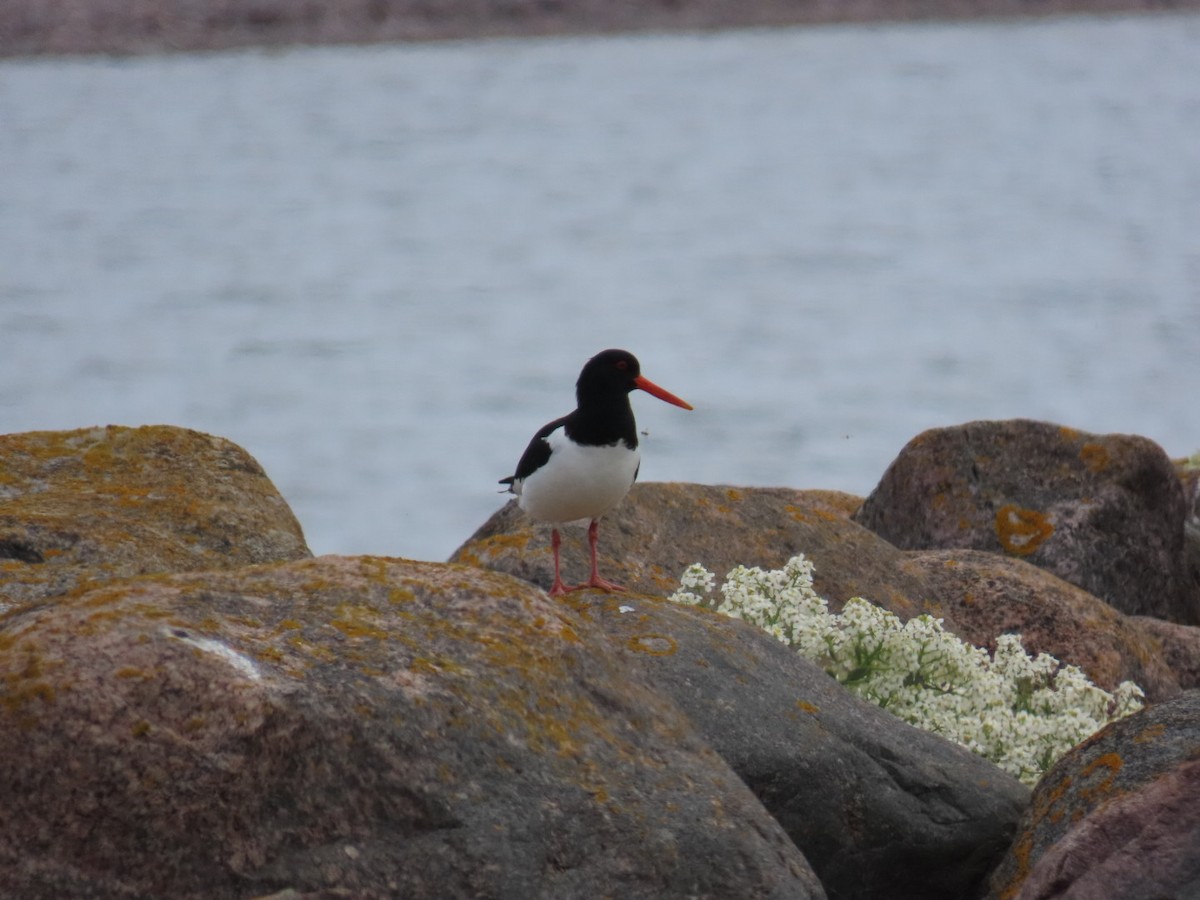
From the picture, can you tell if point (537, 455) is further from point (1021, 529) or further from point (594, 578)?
point (1021, 529)

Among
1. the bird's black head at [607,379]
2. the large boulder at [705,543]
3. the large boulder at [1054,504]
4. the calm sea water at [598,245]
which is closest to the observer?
the bird's black head at [607,379]

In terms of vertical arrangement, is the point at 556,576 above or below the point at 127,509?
below

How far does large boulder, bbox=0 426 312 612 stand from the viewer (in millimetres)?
5801

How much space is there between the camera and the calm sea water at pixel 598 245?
1145 inches

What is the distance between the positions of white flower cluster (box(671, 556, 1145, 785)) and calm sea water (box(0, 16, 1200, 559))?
13.6m

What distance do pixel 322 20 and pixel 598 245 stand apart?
31.9 feet

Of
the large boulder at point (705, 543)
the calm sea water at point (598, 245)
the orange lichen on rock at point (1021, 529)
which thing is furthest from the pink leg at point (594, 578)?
the calm sea water at point (598, 245)

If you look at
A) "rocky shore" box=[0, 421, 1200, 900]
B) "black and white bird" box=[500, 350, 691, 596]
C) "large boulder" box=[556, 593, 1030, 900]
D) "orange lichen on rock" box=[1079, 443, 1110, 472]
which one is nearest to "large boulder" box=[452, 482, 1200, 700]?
"black and white bird" box=[500, 350, 691, 596]

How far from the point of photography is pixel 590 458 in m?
6.54

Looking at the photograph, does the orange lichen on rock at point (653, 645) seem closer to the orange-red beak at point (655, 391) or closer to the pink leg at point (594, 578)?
the pink leg at point (594, 578)

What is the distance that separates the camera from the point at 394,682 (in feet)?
13.2

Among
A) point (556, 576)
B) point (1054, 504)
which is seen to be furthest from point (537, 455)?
point (1054, 504)

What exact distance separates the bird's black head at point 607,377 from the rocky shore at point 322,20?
35791 mm

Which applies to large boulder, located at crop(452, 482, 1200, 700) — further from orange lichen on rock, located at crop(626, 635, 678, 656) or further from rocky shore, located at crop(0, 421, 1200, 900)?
orange lichen on rock, located at crop(626, 635, 678, 656)
